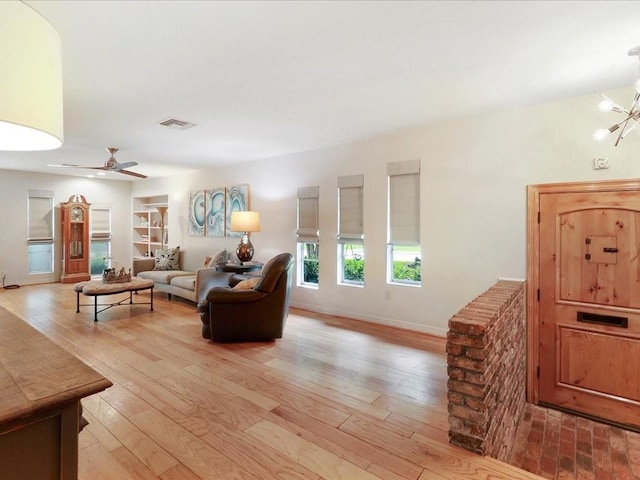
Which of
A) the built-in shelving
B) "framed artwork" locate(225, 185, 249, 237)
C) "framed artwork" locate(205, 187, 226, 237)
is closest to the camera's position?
"framed artwork" locate(225, 185, 249, 237)

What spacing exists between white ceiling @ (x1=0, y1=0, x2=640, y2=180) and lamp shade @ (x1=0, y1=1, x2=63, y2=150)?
1.36 metres

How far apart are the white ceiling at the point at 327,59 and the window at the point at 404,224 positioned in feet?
1.99

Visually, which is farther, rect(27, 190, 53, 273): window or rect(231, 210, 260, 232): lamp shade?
rect(27, 190, 53, 273): window

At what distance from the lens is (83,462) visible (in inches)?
74.7

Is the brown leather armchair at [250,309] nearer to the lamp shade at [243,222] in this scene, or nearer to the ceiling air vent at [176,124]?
the lamp shade at [243,222]

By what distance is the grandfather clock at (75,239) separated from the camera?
7.68 meters

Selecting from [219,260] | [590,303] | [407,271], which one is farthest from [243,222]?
[590,303]

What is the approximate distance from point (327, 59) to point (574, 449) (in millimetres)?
3381

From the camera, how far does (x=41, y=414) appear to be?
33.2 inches

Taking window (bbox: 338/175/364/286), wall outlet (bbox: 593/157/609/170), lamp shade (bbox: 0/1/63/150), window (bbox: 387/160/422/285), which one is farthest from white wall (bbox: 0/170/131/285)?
wall outlet (bbox: 593/157/609/170)

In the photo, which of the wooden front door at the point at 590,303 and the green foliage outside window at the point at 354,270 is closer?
the wooden front door at the point at 590,303

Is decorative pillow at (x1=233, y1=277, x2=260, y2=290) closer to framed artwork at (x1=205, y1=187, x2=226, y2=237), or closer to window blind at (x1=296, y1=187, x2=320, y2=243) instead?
window blind at (x1=296, y1=187, x2=320, y2=243)

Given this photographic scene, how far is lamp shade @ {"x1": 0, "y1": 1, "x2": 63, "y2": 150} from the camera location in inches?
27.5

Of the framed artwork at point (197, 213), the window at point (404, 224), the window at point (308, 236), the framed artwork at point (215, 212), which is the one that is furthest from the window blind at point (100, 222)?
the window at point (404, 224)
